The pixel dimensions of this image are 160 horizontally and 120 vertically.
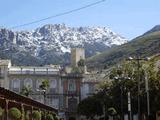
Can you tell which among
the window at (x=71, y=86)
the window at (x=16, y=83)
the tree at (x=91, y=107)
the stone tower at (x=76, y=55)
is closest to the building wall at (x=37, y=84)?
the window at (x=16, y=83)

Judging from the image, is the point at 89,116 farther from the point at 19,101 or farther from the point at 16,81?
the point at 19,101

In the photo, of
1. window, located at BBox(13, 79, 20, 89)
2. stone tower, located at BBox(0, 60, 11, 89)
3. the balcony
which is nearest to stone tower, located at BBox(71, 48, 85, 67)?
the balcony

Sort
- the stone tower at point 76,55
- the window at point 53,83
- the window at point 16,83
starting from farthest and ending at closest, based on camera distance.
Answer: the stone tower at point 76,55 < the window at point 53,83 < the window at point 16,83

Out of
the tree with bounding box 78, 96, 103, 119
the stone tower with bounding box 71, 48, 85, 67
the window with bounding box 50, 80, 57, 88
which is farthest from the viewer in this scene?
the stone tower with bounding box 71, 48, 85, 67

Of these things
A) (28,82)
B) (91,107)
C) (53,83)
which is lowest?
(91,107)

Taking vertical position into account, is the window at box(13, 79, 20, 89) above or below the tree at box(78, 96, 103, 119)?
above

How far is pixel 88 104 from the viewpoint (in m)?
105

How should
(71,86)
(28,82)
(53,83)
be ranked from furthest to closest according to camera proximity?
(71,86), (53,83), (28,82)

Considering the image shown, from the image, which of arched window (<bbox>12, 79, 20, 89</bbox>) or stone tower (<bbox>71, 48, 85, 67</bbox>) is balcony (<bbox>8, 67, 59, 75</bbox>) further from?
stone tower (<bbox>71, 48, 85, 67</bbox>)

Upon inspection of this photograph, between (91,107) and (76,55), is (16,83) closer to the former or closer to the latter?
(91,107)

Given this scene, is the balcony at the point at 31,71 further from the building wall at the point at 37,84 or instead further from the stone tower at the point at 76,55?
the stone tower at the point at 76,55

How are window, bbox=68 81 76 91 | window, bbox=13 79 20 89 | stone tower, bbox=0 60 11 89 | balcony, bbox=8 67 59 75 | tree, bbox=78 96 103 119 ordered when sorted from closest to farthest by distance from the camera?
tree, bbox=78 96 103 119, stone tower, bbox=0 60 11 89, balcony, bbox=8 67 59 75, window, bbox=13 79 20 89, window, bbox=68 81 76 91

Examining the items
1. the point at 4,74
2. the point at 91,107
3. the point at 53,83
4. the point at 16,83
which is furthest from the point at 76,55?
the point at 91,107

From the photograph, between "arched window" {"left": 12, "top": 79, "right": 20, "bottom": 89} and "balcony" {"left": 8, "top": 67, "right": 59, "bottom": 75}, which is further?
"arched window" {"left": 12, "top": 79, "right": 20, "bottom": 89}
